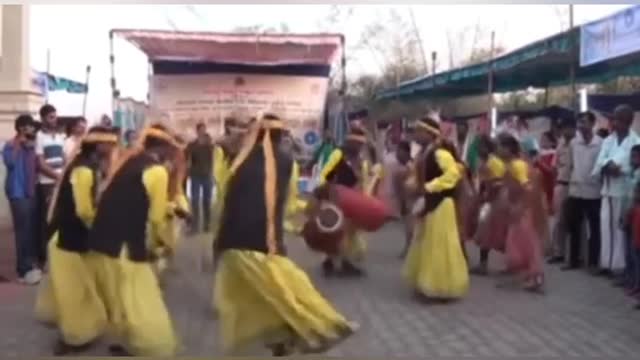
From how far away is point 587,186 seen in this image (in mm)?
13195

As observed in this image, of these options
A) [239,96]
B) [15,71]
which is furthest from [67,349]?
[239,96]

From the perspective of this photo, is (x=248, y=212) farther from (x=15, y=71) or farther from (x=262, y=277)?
(x=15, y=71)

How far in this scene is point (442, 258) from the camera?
1092 cm

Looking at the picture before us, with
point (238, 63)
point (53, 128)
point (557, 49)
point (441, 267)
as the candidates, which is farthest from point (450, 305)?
point (238, 63)

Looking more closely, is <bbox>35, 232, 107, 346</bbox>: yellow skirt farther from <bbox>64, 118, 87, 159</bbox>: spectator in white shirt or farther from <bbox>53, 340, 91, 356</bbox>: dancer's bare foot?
<bbox>64, 118, 87, 159</bbox>: spectator in white shirt

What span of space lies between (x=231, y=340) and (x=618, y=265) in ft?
19.6

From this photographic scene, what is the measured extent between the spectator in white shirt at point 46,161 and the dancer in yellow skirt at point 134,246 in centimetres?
409

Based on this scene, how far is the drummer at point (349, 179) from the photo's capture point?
508 inches

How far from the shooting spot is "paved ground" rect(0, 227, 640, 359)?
28.4ft

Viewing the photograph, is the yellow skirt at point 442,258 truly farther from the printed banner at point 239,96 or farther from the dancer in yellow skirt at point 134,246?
the printed banner at point 239,96

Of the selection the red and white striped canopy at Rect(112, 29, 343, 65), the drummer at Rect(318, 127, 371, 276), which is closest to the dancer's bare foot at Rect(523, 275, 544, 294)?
the drummer at Rect(318, 127, 371, 276)

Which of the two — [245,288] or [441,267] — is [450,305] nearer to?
[441,267]

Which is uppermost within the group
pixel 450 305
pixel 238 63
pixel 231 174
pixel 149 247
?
pixel 238 63

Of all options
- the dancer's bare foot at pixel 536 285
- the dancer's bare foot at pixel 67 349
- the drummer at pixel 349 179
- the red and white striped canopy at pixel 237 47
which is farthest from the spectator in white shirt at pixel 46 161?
the red and white striped canopy at pixel 237 47
